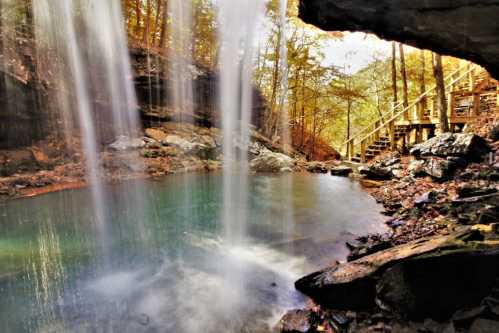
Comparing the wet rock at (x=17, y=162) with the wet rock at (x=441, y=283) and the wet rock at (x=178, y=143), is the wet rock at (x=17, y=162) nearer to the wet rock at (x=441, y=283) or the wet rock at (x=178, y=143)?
the wet rock at (x=178, y=143)

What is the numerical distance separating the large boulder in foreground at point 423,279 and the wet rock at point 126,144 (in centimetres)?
1289

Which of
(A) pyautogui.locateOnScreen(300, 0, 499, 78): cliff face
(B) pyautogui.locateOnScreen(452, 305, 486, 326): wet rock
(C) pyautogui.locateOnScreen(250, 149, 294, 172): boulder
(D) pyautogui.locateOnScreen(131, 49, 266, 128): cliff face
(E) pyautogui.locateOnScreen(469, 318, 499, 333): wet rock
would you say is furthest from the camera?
(D) pyautogui.locateOnScreen(131, 49, 266, 128): cliff face

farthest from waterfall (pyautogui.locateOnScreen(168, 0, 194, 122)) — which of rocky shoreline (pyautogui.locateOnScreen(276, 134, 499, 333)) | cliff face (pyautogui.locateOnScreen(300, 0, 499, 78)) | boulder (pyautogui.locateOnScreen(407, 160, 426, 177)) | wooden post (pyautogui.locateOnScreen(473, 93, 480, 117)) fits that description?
rocky shoreline (pyautogui.locateOnScreen(276, 134, 499, 333))

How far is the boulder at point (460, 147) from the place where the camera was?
842cm

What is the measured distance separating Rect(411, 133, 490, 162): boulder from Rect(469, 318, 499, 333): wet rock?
7.46 meters

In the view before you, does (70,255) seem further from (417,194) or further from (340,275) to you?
(417,194)

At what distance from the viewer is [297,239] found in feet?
20.0

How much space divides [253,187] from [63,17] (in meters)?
13.5

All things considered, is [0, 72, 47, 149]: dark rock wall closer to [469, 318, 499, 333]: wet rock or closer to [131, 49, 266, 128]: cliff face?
[131, 49, 266, 128]: cliff face

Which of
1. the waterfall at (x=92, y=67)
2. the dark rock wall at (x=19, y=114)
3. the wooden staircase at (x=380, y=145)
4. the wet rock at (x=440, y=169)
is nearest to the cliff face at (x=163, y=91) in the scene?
the waterfall at (x=92, y=67)

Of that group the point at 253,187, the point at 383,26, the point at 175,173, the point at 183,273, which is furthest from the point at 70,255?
the point at 175,173

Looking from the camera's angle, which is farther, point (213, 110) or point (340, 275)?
point (213, 110)

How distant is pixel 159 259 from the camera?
524 cm

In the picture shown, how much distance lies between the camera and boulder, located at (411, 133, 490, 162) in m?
8.42
